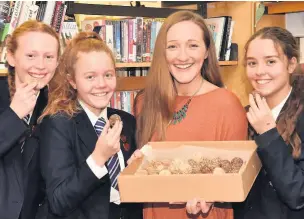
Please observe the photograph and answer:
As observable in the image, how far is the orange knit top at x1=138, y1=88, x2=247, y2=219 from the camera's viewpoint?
72.9 inches

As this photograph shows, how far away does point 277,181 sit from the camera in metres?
1.64

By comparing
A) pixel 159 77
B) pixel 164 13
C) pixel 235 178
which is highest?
pixel 164 13

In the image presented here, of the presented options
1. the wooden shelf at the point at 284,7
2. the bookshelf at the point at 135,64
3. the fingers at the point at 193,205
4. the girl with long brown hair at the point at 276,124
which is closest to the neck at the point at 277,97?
the girl with long brown hair at the point at 276,124

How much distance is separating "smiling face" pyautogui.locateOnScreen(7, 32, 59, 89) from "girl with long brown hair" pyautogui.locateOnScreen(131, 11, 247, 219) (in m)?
0.42

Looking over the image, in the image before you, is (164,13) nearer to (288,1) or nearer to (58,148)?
(288,1)

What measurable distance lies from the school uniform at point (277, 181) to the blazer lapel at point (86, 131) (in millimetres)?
582

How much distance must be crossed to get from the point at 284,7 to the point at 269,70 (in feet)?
4.49

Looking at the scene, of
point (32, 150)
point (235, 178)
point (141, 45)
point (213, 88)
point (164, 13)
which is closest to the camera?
point (235, 178)

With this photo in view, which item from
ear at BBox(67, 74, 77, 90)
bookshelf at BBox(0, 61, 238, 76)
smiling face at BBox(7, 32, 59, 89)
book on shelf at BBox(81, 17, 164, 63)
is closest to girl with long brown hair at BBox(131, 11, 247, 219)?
ear at BBox(67, 74, 77, 90)

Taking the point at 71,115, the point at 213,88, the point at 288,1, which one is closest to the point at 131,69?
the point at 288,1

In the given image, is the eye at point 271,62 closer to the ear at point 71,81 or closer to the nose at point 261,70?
the nose at point 261,70

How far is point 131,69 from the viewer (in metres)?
3.19

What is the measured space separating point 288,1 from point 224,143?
60.7 inches

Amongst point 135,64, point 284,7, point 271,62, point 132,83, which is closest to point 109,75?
point 271,62
